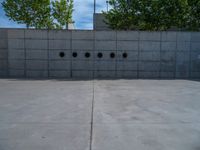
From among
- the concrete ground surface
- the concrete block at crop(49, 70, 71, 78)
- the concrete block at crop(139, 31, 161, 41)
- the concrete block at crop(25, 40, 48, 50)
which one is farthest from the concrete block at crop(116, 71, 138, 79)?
the concrete ground surface

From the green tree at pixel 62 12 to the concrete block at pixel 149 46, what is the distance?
9.35 meters

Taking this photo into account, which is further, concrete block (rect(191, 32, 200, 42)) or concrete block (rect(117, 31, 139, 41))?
concrete block (rect(191, 32, 200, 42))

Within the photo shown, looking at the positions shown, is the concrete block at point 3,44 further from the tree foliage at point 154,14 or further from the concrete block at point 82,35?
the tree foliage at point 154,14

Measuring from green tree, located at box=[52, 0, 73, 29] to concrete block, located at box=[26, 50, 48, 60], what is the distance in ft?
25.4

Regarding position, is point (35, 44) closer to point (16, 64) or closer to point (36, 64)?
point (36, 64)

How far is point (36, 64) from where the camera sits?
14250mm

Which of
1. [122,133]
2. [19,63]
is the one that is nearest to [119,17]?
[19,63]

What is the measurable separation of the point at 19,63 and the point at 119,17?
321 inches

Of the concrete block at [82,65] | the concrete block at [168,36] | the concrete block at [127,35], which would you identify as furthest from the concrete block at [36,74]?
the concrete block at [168,36]

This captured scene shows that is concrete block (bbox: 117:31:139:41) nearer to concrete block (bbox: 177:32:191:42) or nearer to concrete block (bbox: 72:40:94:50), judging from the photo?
concrete block (bbox: 72:40:94:50)

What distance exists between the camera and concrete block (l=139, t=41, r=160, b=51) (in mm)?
14375

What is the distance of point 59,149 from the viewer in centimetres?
373

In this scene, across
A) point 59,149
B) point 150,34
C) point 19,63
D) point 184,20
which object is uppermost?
point 184,20

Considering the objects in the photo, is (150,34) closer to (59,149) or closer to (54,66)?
(54,66)
